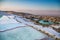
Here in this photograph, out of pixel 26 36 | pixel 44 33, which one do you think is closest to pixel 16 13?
pixel 26 36

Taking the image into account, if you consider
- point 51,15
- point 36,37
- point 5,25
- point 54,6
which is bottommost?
point 36,37

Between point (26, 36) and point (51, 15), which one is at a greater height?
point (51, 15)

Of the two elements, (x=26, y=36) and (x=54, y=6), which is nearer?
(x=26, y=36)

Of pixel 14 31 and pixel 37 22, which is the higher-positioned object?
pixel 37 22

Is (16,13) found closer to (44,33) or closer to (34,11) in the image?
(34,11)

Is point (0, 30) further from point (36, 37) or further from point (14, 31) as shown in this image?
point (36, 37)

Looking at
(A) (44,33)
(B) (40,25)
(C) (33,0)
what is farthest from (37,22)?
(C) (33,0)
